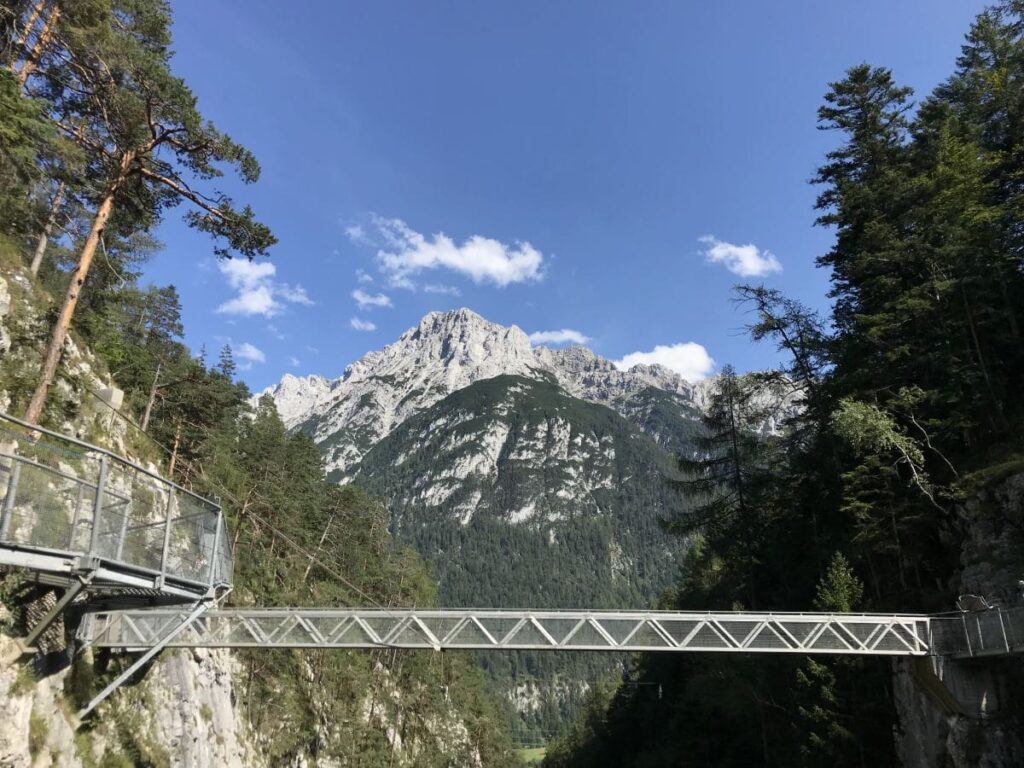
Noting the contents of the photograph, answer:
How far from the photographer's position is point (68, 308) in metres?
13.4

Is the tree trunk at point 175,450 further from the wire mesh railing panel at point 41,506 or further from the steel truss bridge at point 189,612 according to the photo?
the wire mesh railing panel at point 41,506

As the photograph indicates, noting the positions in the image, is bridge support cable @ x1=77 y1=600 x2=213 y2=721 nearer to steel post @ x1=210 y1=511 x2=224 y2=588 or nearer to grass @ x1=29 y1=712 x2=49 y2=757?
steel post @ x1=210 y1=511 x2=224 y2=588

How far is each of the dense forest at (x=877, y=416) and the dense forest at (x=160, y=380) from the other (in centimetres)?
1985

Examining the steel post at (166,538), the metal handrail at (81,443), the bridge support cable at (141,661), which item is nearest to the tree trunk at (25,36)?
the metal handrail at (81,443)

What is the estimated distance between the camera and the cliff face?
50.4ft

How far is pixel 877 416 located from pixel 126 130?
21.3 meters

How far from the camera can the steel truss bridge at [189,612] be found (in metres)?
8.79

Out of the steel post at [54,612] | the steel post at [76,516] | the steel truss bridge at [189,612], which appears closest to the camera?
the steel truss bridge at [189,612]

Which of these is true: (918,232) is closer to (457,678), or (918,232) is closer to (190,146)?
(190,146)

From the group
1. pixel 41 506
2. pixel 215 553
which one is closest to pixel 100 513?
pixel 41 506

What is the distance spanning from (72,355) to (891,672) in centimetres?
2780

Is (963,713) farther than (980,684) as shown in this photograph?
No

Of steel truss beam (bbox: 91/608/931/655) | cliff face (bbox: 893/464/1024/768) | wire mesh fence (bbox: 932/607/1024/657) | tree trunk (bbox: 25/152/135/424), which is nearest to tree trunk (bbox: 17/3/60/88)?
tree trunk (bbox: 25/152/135/424)

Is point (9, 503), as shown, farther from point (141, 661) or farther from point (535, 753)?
point (535, 753)
